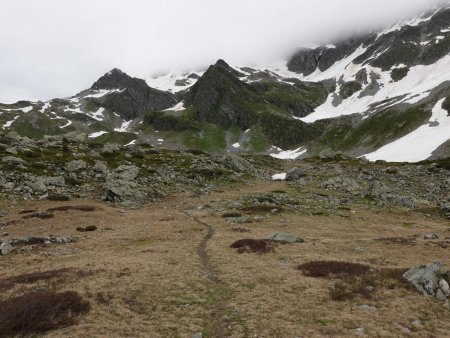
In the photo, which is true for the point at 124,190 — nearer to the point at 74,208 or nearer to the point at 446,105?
the point at 74,208

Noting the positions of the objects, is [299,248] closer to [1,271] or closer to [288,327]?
[288,327]

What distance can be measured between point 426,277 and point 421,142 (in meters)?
152

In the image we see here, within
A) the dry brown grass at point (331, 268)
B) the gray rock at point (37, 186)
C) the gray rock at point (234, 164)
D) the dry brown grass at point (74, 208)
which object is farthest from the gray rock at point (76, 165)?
the dry brown grass at point (331, 268)

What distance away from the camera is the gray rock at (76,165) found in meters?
77.1

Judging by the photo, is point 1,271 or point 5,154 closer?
point 1,271

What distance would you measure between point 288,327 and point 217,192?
6074 cm

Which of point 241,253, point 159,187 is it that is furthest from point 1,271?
point 159,187

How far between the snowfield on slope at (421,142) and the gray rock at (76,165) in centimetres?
11298

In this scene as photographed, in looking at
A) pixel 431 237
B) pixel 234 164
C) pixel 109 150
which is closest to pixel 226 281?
pixel 431 237

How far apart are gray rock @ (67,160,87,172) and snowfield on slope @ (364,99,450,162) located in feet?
371

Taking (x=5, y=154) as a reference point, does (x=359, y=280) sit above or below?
below

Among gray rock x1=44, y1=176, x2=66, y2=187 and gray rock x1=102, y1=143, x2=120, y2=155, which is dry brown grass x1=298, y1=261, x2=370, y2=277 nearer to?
gray rock x1=44, y1=176, x2=66, y2=187

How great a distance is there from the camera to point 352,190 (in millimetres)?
74938

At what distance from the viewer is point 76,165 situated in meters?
78.0
